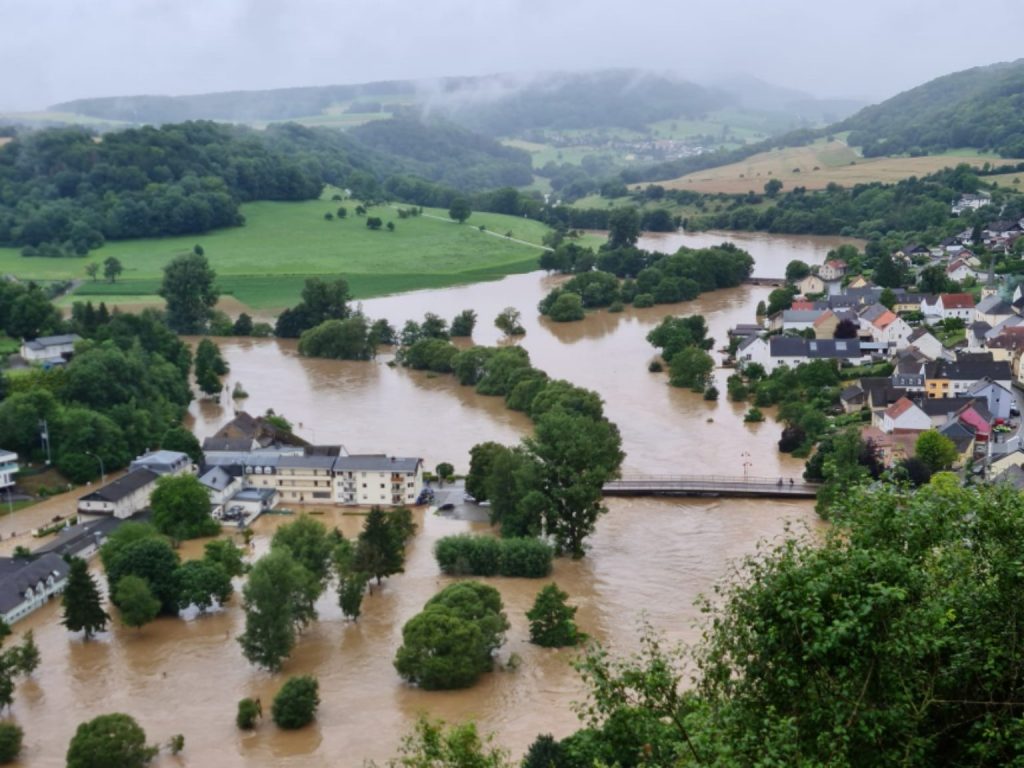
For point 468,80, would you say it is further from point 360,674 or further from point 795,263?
point 360,674

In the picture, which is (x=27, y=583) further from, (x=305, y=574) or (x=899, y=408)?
(x=899, y=408)

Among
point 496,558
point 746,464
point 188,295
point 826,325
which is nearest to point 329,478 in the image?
point 496,558

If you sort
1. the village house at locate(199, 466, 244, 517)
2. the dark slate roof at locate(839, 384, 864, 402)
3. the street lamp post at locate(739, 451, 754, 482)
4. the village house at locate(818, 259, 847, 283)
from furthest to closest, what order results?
the village house at locate(818, 259, 847, 283), the dark slate roof at locate(839, 384, 864, 402), the street lamp post at locate(739, 451, 754, 482), the village house at locate(199, 466, 244, 517)

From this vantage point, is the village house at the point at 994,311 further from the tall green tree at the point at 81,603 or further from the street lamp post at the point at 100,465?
the tall green tree at the point at 81,603

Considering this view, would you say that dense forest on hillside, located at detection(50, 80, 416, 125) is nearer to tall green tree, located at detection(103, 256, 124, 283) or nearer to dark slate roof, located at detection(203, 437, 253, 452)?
tall green tree, located at detection(103, 256, 124, 283)

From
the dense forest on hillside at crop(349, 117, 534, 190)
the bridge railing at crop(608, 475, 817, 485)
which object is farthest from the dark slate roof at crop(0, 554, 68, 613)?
the dense forest on hillside at crop(349, 117, 534, 190)
